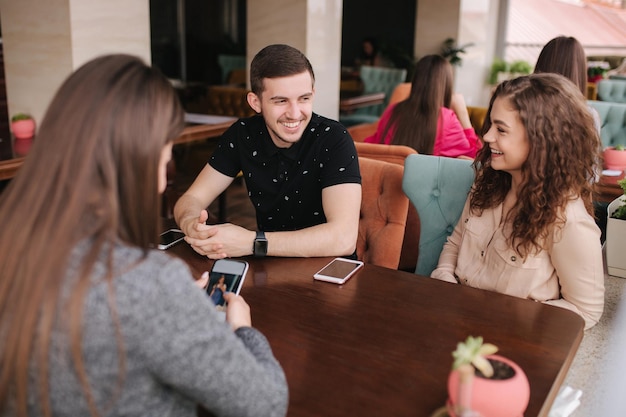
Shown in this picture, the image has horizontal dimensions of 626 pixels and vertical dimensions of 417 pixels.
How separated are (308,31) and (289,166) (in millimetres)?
3248

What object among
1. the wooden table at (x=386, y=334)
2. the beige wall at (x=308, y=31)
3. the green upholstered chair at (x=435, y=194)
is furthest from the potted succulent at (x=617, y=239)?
the beige wall at (x=308, y=31)

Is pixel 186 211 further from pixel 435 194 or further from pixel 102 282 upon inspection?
pixel 102 282

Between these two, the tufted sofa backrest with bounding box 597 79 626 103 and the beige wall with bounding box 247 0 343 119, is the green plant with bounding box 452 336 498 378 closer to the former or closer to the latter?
the beige wall with bounding box 247 0 343 119

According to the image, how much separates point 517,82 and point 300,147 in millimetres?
764

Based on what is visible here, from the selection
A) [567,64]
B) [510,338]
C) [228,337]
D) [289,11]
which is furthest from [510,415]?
[289,11]

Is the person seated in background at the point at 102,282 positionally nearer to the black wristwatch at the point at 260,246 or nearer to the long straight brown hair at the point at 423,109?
the black wristwatch at the point at 260,246

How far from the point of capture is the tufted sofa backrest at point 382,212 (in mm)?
2230

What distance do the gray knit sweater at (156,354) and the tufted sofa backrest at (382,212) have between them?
1433mm

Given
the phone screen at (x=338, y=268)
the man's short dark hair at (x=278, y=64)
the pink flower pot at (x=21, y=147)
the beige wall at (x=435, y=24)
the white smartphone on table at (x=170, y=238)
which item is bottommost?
the white smartphone on table at (x=170, y=238)

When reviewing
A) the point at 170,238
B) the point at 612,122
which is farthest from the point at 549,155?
the point at 612,122

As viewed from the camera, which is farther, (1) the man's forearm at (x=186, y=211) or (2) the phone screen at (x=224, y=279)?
(1) the man's forearm at (x=186, y=211)

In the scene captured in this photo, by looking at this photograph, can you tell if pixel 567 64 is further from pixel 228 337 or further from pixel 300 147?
pixel 228 337

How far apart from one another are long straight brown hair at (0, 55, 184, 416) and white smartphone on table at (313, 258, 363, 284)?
79 centimetres

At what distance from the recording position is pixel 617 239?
2.00 metres
